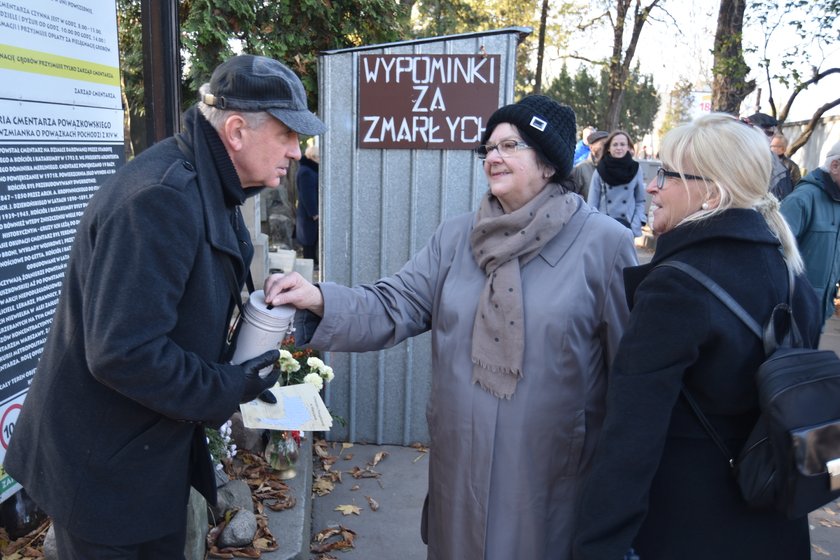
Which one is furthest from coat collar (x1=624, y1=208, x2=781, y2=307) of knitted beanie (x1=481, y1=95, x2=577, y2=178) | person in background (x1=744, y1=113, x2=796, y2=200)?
person in background (x1=744, y1=113, x2=796, y2=200)

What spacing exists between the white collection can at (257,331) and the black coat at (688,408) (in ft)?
3.02

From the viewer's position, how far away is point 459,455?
2299 mm

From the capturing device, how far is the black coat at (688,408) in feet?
5.74

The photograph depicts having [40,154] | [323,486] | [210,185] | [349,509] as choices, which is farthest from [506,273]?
[323,486]

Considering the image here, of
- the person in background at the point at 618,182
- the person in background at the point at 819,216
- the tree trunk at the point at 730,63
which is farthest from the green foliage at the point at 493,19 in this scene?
the person in background at the point at 819,216

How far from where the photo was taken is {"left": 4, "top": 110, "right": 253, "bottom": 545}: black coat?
5.59ft

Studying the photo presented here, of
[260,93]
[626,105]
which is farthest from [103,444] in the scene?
[626,105]

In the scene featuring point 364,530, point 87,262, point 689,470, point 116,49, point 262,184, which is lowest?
point 364,530

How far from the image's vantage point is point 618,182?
8062 mm

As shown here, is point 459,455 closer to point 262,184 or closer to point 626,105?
point 262,184

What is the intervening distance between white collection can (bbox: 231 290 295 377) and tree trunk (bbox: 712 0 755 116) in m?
10.6

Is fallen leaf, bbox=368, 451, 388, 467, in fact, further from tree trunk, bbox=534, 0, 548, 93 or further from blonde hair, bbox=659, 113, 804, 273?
tree trunk, bbox=534, 0, 548, 93

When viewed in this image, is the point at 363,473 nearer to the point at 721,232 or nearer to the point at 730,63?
the point at 721,232

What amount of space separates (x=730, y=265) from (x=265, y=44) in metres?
4.87
